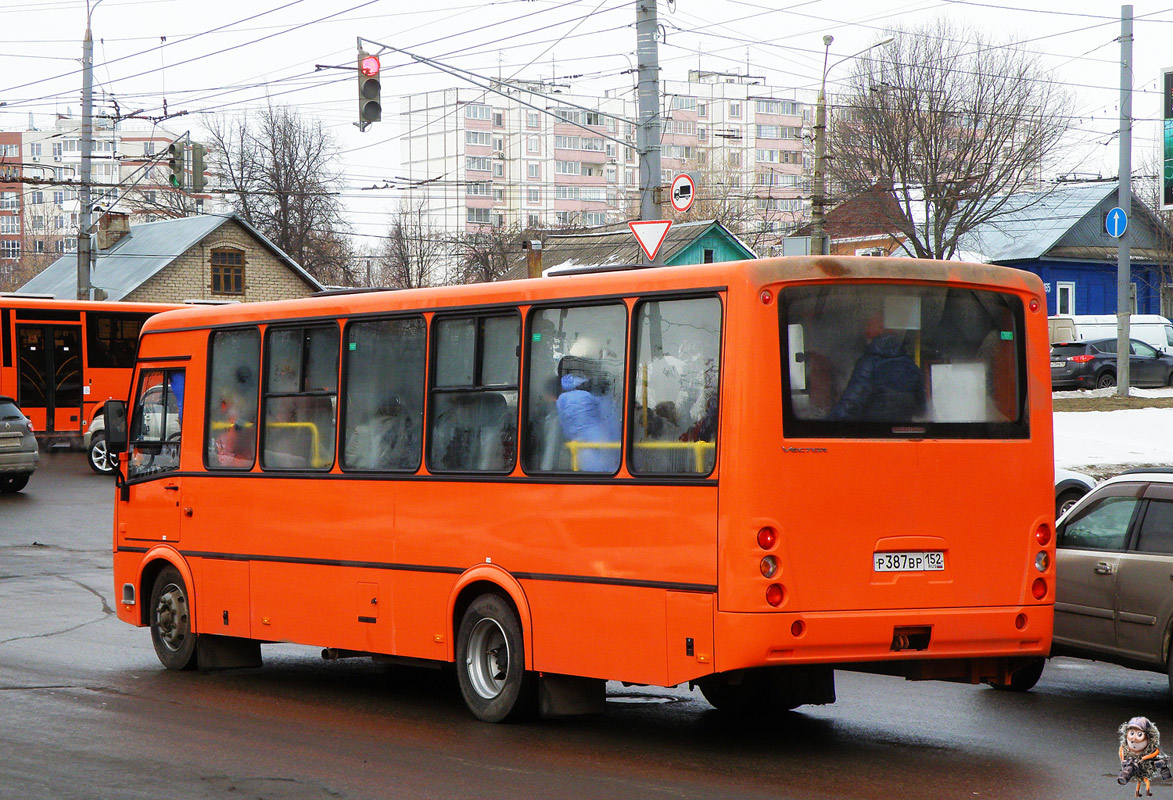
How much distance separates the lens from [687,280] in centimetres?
766

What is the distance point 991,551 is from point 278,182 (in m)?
64.8

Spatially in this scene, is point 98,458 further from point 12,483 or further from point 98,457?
point 12,483

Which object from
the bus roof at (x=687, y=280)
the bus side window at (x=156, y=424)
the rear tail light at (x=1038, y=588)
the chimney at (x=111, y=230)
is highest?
the chimney at (x=111, y=230)

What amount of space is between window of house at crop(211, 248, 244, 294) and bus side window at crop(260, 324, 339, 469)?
4744 cm

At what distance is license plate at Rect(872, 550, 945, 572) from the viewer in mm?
7496

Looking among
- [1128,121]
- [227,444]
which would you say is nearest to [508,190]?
[1128,121]

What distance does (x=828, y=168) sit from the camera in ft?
172

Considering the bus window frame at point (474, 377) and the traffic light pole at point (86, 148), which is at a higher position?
the traffic light pole at point (86, 148)

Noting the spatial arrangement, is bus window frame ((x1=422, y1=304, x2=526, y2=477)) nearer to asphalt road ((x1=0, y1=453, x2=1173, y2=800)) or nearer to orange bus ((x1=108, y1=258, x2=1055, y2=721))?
orange bus ((x1=108, y1=258, x2=1055, y2=721))

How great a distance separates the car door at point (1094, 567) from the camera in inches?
376

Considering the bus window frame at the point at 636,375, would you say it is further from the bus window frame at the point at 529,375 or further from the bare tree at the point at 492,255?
the bare tree at the point at 492,255

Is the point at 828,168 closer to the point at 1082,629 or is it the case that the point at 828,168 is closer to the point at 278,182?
the point at 278,182

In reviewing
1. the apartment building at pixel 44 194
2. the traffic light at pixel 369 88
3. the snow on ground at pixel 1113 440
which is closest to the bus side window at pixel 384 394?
the traffic light at pixel 369 88

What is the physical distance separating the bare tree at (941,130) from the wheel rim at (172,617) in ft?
138
